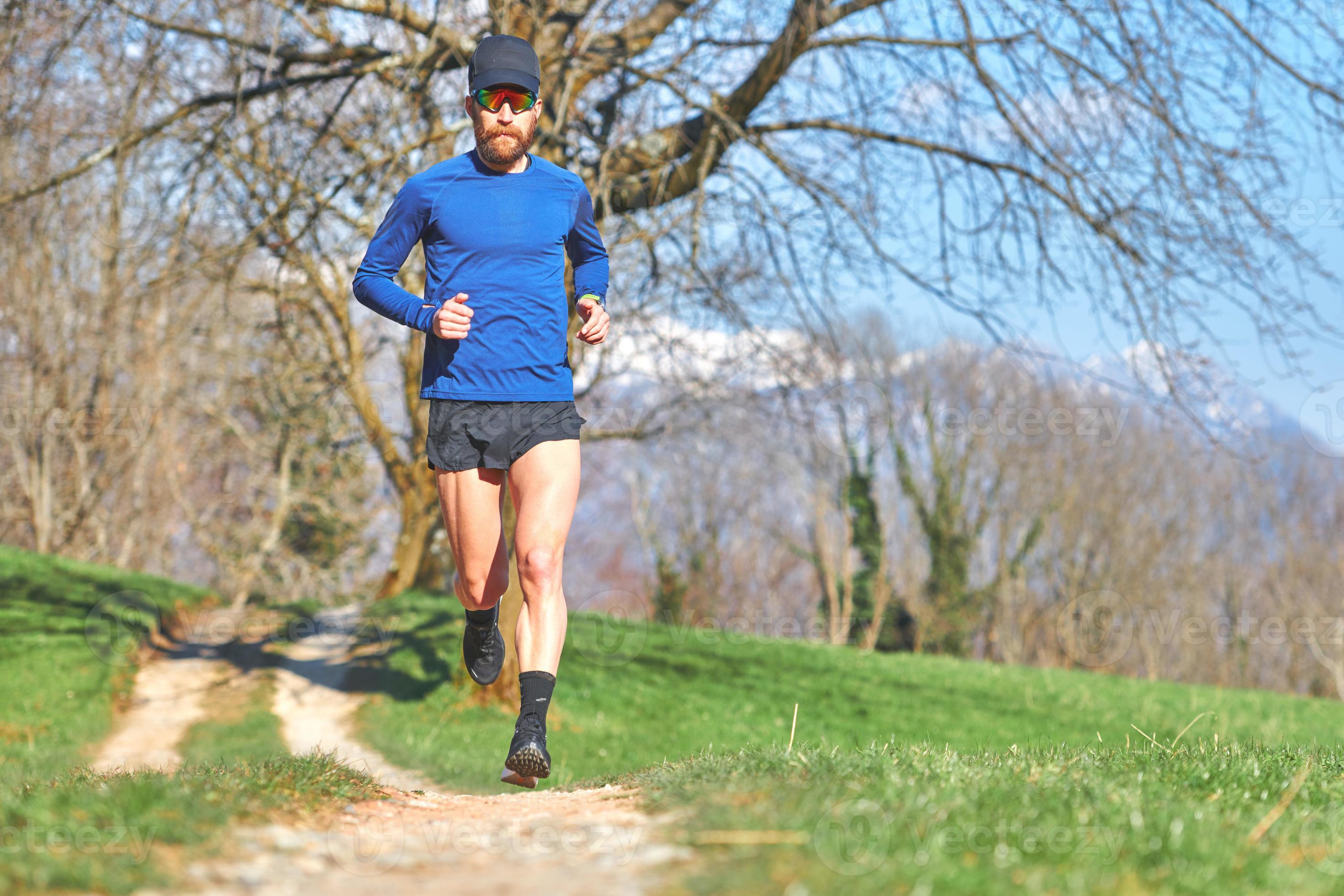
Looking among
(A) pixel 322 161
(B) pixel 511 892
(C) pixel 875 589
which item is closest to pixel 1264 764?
(B) pixel 511 892

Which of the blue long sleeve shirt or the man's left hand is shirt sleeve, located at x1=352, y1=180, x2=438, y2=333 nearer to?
the blue long sleeve shirt

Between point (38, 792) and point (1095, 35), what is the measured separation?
754 cm

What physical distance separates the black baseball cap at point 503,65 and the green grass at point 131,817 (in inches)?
97.2

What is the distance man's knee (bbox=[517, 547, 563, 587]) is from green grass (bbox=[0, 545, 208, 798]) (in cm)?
347

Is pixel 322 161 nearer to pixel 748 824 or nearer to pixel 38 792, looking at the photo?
pixel 38 792

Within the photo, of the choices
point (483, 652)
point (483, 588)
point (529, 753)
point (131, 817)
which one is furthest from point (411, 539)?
point (131, 817)

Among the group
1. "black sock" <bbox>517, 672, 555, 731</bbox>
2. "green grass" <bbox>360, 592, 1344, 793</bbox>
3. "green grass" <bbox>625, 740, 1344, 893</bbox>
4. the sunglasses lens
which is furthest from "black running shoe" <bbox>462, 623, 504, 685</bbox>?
"green grass" <bbox>360, 592, 1344, 793</bbox>

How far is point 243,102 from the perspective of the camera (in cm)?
882

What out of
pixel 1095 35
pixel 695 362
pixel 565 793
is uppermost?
pixel 1095 35

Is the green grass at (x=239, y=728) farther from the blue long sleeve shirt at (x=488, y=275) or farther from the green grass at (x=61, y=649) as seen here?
the blue long sleeve shirt at (x=488, y=275)

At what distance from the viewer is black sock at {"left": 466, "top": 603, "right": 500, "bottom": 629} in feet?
14.3

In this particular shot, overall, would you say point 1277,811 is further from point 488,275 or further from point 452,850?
point 488,275

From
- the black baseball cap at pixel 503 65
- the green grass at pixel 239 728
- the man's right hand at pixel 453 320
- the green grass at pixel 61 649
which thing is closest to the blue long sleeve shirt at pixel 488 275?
the man's right hand at pixel 453 320

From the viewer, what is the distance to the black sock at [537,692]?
11.9ft
